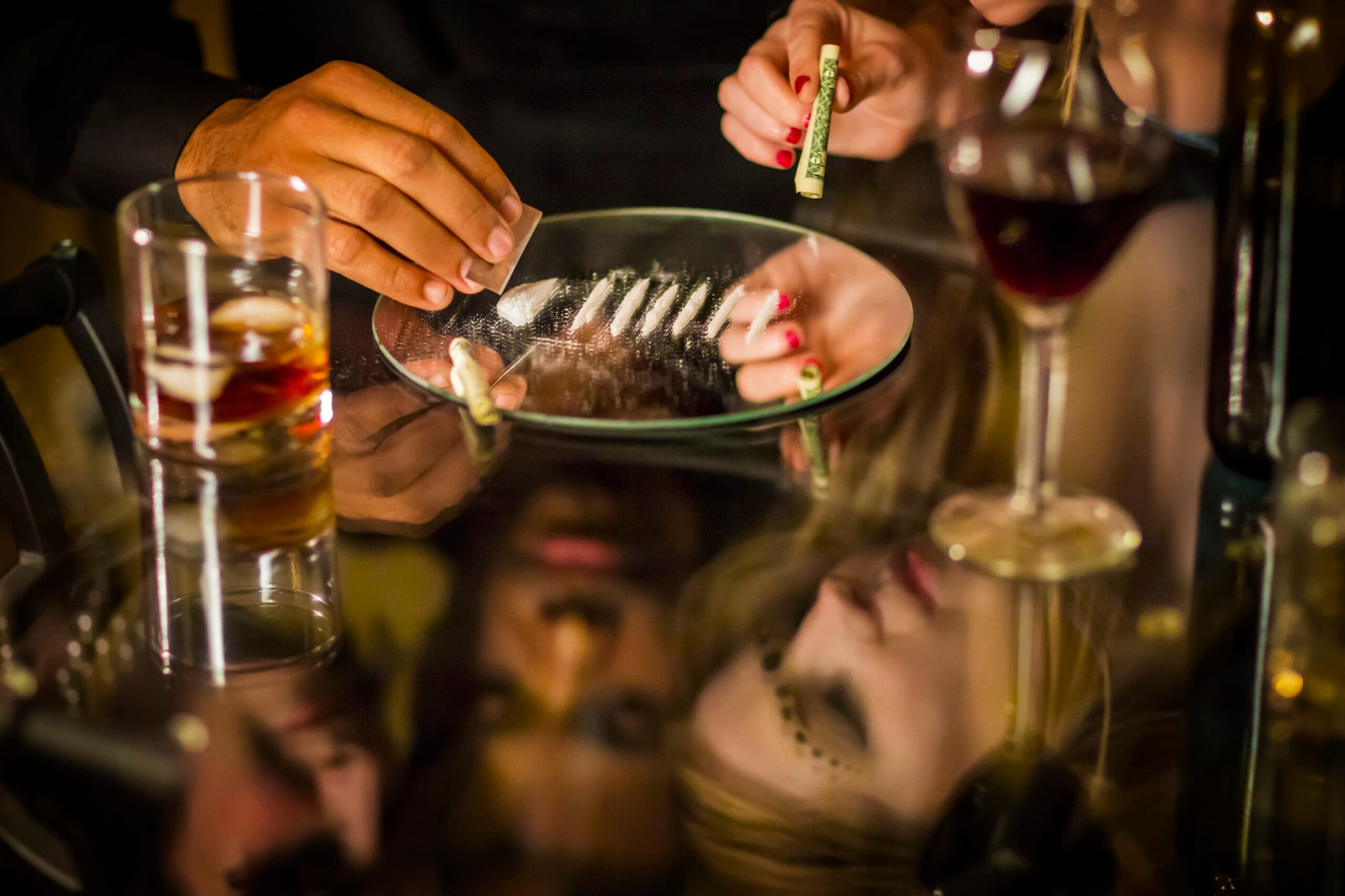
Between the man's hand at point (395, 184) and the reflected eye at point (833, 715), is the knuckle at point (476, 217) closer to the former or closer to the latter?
the man's hand at point (395, 184)

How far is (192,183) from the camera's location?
0.70 metres

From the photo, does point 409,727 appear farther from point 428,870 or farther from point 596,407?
point 596,407

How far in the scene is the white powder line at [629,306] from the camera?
2.76ft

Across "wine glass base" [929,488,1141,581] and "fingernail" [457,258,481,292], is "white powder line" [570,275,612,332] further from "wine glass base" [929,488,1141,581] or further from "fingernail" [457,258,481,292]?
"wine glass base" [929,488,1141,581]

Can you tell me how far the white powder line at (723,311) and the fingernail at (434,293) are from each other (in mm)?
186

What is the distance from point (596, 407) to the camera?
0.73m

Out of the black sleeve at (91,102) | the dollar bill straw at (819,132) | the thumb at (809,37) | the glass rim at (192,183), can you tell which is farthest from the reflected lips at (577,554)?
the black sleeve at (91,102)

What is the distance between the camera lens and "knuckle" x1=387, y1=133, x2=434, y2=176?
87cm

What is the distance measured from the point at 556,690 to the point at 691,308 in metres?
0.41

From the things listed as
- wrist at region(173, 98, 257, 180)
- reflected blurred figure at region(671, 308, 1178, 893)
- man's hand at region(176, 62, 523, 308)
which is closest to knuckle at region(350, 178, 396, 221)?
man's hand at region(176, 62, 523, 308)

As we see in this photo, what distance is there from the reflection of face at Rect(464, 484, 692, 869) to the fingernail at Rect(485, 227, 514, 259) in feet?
0.89

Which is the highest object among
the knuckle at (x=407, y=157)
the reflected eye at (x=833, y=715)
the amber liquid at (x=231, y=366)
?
the knuckle at (x=407, y=157)

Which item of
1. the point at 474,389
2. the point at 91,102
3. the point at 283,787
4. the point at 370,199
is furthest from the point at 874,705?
the point at 91,102

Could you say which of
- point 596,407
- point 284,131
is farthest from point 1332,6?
point 284,131
